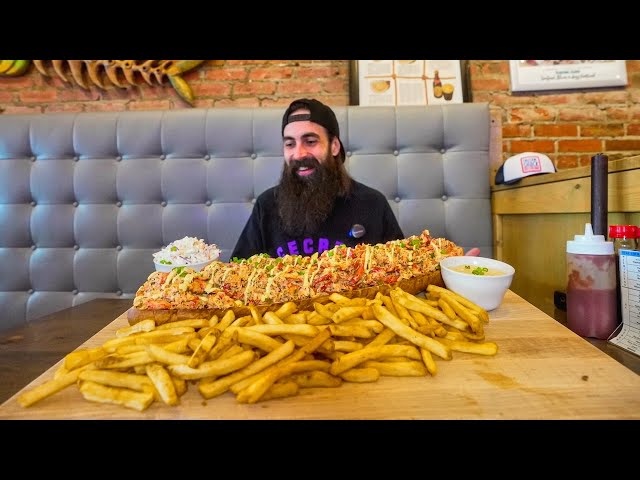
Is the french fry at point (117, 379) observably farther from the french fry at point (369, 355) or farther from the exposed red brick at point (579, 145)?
the exposed red brick at point (579, 145)

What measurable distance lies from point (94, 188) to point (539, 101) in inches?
147

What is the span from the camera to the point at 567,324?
1.34m

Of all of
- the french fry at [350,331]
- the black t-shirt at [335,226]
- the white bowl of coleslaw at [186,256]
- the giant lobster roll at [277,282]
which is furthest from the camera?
the black t-shirt at [335,226]

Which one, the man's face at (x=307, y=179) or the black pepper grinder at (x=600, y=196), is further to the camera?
the man's face at (x=307, y=179)

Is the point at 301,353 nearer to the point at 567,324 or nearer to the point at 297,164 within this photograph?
the point at 567,324

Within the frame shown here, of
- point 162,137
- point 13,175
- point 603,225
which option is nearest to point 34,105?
point 13,175

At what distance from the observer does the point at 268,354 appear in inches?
36.6

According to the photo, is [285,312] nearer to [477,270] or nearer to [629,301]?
[477,270]

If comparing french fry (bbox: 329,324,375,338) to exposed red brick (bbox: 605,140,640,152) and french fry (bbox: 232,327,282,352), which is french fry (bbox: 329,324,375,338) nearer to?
french fry (bbox: 232,327,282,352)

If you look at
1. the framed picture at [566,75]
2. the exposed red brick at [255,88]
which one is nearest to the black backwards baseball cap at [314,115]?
the exposed red brick at [255,88]

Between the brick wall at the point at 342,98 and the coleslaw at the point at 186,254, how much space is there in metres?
1.46

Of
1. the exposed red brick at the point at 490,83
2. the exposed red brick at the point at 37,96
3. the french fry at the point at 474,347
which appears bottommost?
the french fry at the point at 474,347

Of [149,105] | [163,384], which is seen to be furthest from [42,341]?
Result: [149,105]

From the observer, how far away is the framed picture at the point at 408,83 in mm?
2793
